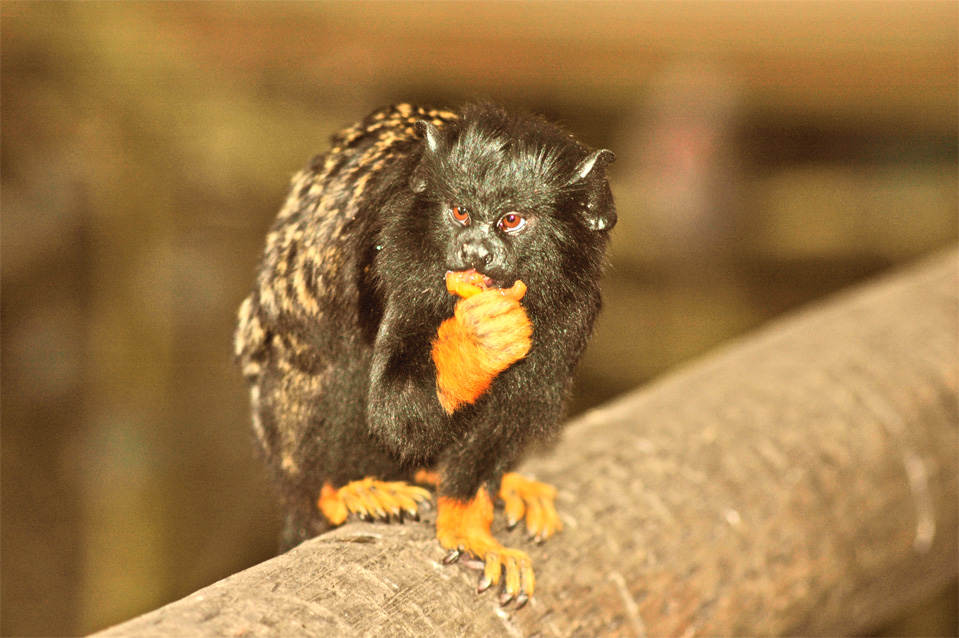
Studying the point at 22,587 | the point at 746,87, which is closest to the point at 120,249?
the point at 22,587

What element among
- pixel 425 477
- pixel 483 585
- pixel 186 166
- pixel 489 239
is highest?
pixel 489 239

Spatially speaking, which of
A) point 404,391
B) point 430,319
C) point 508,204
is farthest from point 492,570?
point 508,204

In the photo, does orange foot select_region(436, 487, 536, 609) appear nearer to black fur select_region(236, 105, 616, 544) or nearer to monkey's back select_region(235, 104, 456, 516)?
black fur select_region(236, 105, 616, 544)

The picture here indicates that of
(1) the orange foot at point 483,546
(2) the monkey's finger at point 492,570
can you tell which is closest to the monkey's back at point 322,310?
(1) the orange foot at point 483,546

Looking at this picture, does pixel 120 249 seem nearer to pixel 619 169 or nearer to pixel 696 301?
pixel 619 169

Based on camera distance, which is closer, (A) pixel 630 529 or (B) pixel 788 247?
(A) pixel 630 529

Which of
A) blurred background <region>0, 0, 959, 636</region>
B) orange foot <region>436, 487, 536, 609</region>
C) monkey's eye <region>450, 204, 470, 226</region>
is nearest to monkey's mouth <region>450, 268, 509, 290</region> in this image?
monkey's eye <region>450, 204, 470, 226</region>

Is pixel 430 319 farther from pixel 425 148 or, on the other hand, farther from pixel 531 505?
pixel 531 505
